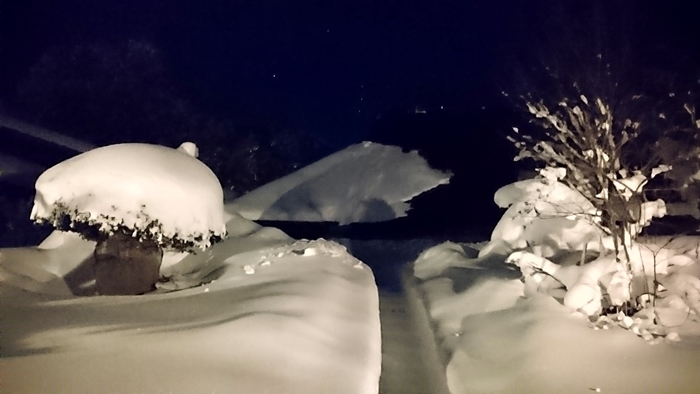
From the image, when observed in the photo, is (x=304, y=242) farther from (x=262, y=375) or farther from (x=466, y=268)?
(x=262, y=375)

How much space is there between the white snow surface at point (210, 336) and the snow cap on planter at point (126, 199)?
1.93 ft

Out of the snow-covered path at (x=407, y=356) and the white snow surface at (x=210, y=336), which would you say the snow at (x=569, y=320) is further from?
the white snow surface at (x=210, y=336)

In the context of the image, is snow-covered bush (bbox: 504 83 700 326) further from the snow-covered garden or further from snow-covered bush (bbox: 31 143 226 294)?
snow-covered bush (bbox: 31 143 226 294)

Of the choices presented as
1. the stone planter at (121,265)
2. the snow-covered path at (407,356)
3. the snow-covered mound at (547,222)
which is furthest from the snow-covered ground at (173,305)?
the snow-covered mound at (547,222)

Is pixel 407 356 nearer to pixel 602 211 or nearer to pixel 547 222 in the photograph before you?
pixel 602 211

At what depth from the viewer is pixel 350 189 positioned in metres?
8.95

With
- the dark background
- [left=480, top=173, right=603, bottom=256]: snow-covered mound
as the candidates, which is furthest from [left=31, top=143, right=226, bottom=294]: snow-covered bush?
the dark background

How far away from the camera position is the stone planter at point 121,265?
429 cm

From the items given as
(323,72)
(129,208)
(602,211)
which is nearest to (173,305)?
(129,208)

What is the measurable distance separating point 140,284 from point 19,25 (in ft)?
15.6

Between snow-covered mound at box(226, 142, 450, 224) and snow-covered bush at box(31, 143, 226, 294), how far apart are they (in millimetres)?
3794

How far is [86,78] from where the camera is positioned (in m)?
7.95

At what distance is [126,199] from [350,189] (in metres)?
5.23

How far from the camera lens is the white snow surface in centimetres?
197
